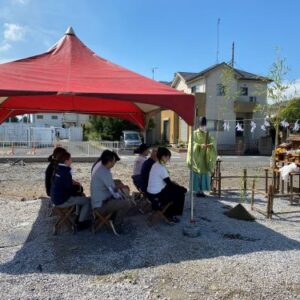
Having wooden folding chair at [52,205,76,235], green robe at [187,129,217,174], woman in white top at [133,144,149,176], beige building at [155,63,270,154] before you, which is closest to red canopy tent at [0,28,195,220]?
woman in white top at [133,144,149,176]

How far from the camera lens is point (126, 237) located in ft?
18.1

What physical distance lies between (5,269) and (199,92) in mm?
28127

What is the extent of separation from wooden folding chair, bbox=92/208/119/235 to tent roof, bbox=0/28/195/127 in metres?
1.63

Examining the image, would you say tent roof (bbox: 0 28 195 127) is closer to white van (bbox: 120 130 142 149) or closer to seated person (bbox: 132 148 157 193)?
seated person (bbox: 132 148 157 193)

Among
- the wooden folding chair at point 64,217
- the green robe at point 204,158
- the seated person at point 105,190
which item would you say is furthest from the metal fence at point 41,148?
the seated person at point 105,190

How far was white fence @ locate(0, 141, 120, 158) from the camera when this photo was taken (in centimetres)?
2016

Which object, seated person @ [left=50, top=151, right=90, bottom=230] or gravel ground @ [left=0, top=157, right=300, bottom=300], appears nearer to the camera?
gravel ground @ [left=0, top=157, right=300, bottom=300]

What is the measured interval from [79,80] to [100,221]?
2112mm

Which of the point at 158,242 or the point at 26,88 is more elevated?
the point at 26,88

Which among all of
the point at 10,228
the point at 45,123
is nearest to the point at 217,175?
the point at 10,228

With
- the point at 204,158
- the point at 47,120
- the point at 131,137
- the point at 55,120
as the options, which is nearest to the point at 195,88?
the point at 131,137

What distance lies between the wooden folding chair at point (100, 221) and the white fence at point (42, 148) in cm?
1416

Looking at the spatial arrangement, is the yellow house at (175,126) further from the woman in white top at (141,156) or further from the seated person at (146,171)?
the seated person at (146,171)

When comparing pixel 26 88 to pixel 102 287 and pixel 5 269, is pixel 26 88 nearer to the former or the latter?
pixel 5 269
